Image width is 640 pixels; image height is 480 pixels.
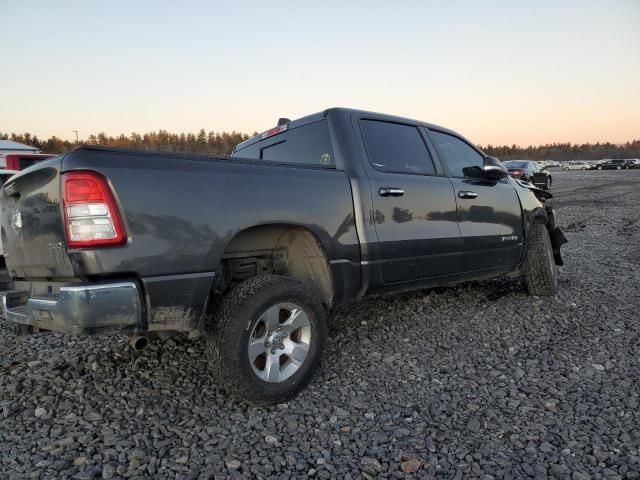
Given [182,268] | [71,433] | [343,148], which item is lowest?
[71,433]

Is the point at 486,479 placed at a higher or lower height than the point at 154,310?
lower

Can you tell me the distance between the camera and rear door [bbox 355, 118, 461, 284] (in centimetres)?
309

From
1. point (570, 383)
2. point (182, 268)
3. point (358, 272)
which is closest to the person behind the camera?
point (182, 268)

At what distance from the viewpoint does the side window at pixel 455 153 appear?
12.8 ft

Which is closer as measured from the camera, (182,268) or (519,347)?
(182,268)

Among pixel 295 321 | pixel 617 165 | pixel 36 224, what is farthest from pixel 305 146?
pixel 617 165

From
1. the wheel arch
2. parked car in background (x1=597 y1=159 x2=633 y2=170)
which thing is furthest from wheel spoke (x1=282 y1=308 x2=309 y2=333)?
parked car in background (x1=597 y1=159 x2=633 y2=170)

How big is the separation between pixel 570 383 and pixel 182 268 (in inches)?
96.6

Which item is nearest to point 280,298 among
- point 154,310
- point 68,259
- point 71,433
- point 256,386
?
point 256,386

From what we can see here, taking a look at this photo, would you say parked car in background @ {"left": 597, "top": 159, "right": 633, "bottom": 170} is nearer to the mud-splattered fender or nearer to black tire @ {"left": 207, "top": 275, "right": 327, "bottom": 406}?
the mud-splattered fender

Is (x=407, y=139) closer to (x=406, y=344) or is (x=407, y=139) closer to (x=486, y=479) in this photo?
(x=406, y=344)

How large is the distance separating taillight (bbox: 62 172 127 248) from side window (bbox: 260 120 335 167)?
4.42 feet

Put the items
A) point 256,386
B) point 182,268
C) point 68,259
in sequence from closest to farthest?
point 68,259
point 182,268
point 256,386

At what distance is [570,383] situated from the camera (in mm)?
2746
